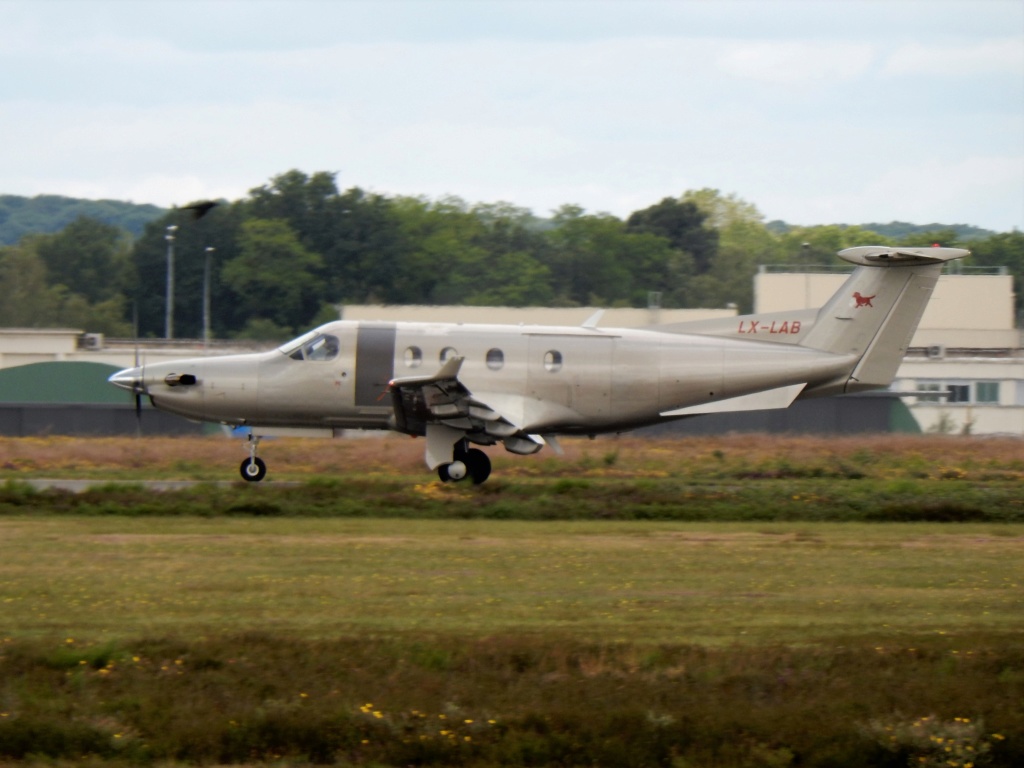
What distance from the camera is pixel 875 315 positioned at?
2311 centimetres

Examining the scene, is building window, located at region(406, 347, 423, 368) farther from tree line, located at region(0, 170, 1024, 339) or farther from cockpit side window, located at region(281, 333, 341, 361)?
tree line, located at region(0, 170, 1024, 339)

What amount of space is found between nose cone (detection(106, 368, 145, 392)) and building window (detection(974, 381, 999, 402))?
37150 mm

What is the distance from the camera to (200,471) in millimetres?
27094

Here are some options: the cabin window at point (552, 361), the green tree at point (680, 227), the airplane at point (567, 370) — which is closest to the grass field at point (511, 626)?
the airplane at point (567, 370)

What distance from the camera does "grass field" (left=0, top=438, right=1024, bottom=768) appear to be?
8.65 meters

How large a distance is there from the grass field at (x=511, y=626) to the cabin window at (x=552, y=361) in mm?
2100

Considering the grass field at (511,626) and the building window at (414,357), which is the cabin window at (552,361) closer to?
the grass field at (511,626)

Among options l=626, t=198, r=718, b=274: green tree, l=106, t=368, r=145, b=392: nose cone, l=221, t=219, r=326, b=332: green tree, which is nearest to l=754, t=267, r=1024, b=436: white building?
l=106, t=368, r=145, b=392: nose cone

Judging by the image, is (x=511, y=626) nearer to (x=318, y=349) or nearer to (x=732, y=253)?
(x=318, y=349)

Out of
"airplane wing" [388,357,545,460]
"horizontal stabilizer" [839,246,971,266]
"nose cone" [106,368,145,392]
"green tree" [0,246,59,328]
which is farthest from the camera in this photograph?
"green tree" [0,246,59,328]

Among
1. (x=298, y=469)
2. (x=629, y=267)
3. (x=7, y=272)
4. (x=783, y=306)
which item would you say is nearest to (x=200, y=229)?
(x=7, y=272)

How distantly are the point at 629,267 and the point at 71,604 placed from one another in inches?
3304

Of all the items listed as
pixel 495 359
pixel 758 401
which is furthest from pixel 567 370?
pixel 758 401

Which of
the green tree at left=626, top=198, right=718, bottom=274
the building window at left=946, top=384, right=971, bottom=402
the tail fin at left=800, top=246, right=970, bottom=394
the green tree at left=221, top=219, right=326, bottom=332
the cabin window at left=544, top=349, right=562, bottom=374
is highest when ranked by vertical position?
the green tree at left=626, top=198, right=718, bottom=274
